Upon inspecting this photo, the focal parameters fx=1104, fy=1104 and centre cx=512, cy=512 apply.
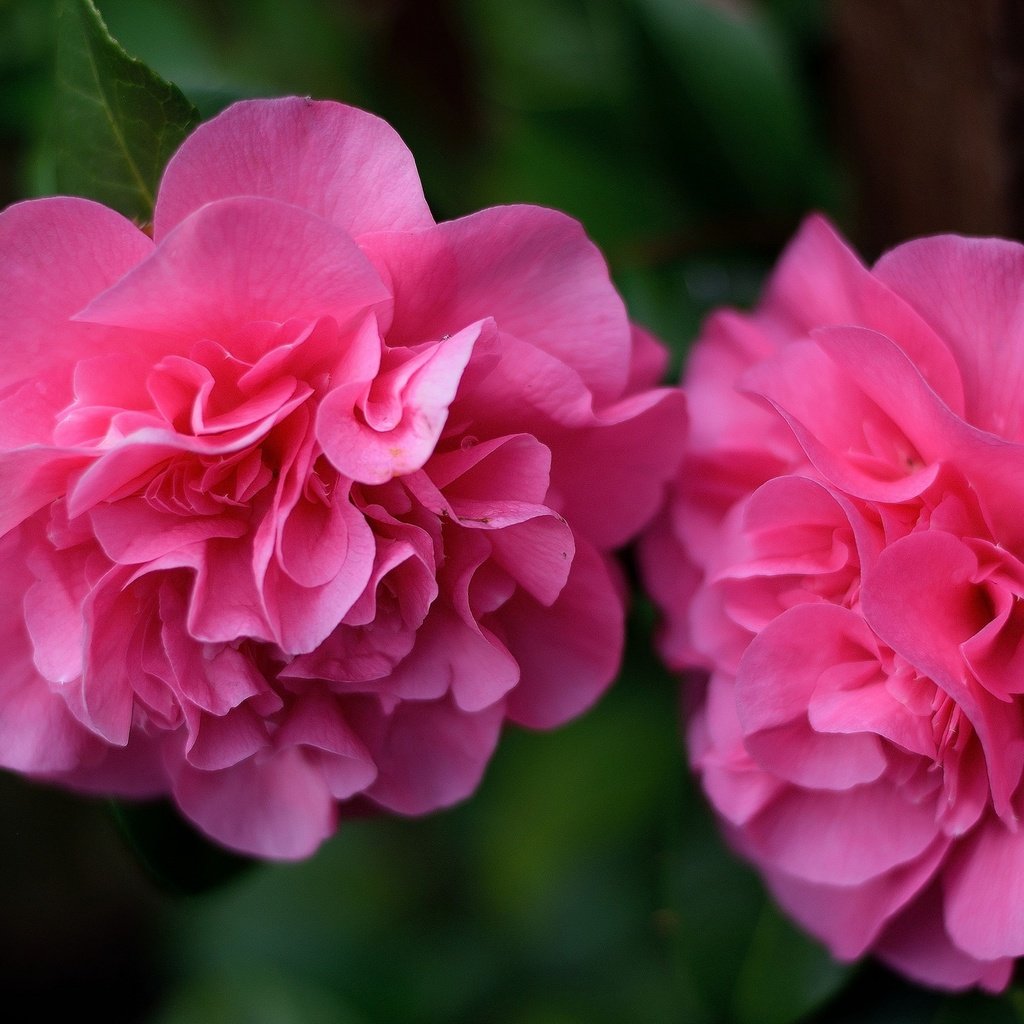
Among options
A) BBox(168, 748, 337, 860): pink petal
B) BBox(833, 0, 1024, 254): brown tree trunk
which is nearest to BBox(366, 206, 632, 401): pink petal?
BBox(168, 748, 337, 860): pink petal

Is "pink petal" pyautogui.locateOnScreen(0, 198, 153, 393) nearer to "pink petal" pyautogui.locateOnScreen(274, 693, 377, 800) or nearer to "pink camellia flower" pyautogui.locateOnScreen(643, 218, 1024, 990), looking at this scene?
"pink petal" pyautogui.locateOnScreen(274, 693, 377, 800)

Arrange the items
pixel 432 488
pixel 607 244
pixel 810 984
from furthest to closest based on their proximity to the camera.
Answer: pixel 607 244
pixel 810 984
pixel 432 488

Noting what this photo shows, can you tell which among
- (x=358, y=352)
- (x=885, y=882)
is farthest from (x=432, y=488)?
(x=885, y=882)

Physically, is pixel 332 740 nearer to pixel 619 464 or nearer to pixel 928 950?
pixel 619 464

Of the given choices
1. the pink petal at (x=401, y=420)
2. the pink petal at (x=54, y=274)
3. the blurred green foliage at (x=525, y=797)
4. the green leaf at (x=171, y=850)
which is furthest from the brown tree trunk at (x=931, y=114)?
the green leaf at (x=171, y=850)

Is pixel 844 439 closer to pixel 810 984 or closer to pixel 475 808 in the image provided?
pixel 810 984

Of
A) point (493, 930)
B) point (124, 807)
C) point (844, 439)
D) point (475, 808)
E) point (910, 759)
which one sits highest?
point (844, 439)

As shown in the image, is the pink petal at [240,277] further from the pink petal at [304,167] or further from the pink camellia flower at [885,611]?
the pink camellia flower at [885,611]

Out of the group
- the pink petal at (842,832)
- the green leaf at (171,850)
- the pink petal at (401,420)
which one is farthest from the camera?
the green leaf at (171,850)
